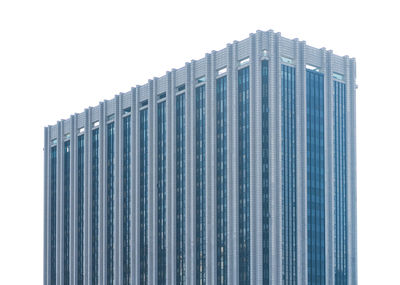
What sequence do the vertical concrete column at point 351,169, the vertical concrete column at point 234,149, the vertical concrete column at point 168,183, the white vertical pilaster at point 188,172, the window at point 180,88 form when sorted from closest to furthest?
the vertical concrete column at point 234,149
the vertical concrete column at point 351,169
the white vertical pilaster at point 188,172
the vertical concrete column at point 168,183
the window at point 180,88

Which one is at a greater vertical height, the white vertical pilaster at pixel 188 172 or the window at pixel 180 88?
the window at pixel 180 88

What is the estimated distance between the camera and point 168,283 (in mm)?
192500

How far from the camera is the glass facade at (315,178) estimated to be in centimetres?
17650

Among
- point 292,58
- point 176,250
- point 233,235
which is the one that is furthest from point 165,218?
point 292,58

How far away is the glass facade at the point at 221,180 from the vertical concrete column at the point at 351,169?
22.6 metres

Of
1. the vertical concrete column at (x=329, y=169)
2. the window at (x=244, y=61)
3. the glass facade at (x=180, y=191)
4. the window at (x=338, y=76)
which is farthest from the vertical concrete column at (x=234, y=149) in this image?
the window at (x=338, y=76)

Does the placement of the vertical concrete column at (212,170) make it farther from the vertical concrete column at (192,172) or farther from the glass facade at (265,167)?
the glass facade at (265,167)

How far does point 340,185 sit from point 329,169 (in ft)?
14.1

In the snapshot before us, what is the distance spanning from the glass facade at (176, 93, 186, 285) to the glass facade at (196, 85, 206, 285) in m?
5.21

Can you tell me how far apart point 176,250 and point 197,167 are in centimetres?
1660

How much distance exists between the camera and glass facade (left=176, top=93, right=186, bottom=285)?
626 feet

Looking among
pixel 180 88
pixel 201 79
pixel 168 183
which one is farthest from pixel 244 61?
pixel 168 183

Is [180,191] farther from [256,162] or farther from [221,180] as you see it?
[256,162]

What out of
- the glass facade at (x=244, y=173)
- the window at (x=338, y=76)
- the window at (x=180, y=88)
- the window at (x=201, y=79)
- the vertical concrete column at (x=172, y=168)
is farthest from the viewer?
the window at (x=180, y=88)
